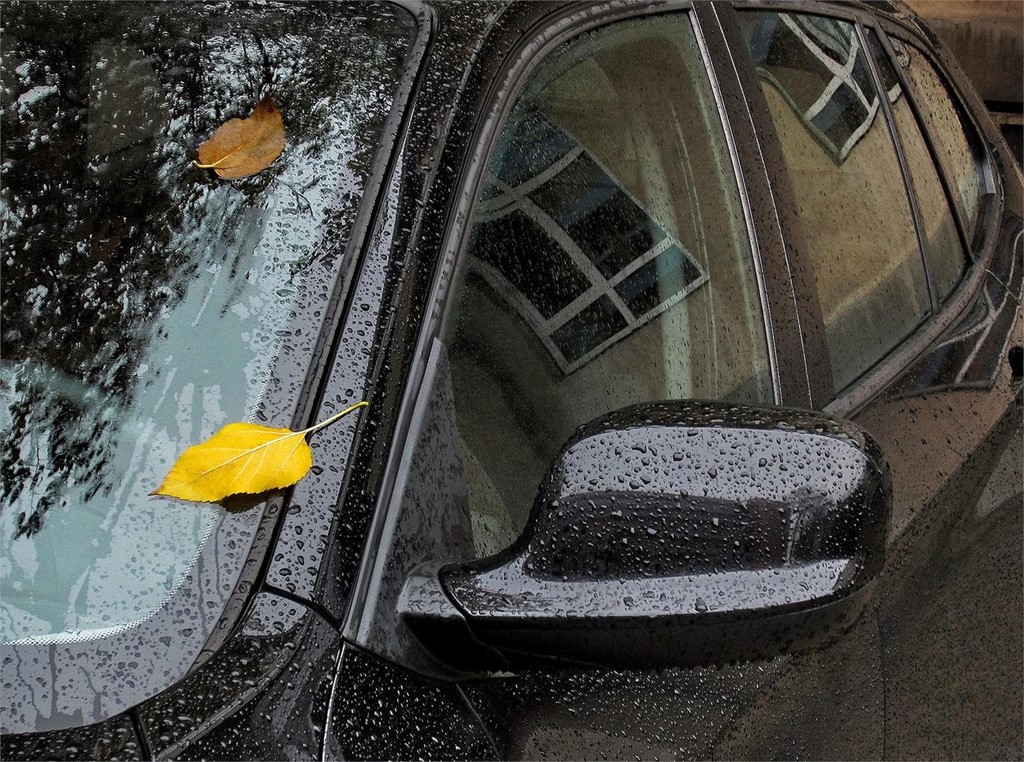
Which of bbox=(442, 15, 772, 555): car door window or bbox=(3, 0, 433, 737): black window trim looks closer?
bbox=(3, 0, 433, 737): black window trim

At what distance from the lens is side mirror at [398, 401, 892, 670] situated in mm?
1126

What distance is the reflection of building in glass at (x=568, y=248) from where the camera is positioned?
1.47 meters

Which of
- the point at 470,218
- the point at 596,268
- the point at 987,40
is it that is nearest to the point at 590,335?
the point at 596,268

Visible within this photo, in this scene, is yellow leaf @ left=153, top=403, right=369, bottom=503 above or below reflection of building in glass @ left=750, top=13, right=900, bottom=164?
below

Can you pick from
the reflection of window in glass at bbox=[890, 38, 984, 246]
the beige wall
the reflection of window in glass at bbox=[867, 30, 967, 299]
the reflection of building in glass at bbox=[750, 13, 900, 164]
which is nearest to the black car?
the reflection of building in glass at bbox=[750, 13, 900, 164]

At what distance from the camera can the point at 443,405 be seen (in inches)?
51.1

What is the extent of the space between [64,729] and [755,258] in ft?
4.22

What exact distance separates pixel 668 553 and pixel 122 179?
2.61ft

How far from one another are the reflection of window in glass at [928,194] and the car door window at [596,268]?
696mm

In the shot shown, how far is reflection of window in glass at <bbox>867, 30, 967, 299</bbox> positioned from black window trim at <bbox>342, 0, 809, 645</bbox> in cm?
63

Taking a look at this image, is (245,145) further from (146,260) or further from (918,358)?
(918,358)

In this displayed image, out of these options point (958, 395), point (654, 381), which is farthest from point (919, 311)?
point (654, 381)

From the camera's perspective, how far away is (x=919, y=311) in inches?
89.3

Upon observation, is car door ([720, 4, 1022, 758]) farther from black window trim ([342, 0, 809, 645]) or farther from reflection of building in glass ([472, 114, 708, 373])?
reflection of building in glass ([472, 114, 708, 373])
